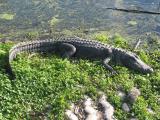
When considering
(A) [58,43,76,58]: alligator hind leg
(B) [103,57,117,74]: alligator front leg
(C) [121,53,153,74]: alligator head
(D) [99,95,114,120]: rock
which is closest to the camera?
(D) [99,95,114,120]: rock

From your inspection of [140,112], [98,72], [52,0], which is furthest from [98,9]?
[140,112]

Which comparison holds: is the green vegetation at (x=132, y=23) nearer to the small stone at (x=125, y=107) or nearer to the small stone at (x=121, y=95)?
the small stone at (x=121, y=95)

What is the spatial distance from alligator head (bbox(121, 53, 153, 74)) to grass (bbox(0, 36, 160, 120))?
16 cm

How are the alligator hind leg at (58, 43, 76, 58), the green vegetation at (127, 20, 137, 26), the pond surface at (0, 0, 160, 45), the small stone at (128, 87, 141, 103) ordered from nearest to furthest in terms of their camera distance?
the small stone at (128, 87, 141, 103) < the alligator hind leg at (58, 43, 76, 58) < the pond surface at (0, 0, 160, 45) < the green vegetation at (127, 20, 137, 26)

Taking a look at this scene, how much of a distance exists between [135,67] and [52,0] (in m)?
8.30

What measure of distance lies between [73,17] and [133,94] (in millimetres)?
7545

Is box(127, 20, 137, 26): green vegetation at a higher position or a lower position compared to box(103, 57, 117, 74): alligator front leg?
lower

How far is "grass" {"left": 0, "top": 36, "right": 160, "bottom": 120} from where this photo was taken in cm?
800

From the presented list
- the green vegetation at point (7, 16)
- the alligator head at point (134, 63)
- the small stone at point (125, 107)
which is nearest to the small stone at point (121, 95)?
the small stone at point (125, 107)

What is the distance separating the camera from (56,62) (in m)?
9.64

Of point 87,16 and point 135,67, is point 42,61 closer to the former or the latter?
point 135,67

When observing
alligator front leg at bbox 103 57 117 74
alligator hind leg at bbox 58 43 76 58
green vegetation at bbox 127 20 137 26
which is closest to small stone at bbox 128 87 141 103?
alligator front leg at bbox 103 57 117 74

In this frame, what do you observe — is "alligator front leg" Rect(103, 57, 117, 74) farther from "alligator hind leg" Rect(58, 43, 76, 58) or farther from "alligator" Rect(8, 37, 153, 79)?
"alligator hind leg" Rect(58, 43, 76, 58)

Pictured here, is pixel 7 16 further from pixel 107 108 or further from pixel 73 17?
pixel 107 108
